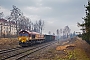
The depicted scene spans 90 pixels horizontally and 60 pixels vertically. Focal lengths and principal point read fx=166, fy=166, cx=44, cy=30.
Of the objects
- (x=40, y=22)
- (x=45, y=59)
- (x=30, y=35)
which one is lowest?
(x=45, y=59)

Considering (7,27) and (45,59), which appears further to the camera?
(7,27)

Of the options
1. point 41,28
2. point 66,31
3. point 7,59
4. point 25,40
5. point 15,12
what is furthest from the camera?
point 66,31

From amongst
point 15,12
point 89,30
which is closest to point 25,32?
point 89,30

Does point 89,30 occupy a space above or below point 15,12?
below

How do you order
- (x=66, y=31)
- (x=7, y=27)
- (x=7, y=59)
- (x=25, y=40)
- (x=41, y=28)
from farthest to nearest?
(x=66, y=31), (x=41, y=28), (x=7, y=27), (x=25, y=40), (x=7, y=59)

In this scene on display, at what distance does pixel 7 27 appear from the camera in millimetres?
118125

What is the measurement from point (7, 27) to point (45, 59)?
340 ft

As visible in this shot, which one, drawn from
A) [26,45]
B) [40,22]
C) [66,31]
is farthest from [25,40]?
[66,31]

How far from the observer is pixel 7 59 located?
17.4 m

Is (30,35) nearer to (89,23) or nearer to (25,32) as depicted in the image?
(25,32)

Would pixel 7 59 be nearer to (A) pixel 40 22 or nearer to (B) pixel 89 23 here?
(B) pixel 89 23

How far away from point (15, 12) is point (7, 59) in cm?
6097

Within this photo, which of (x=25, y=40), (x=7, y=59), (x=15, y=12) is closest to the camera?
(x=7, y=59)

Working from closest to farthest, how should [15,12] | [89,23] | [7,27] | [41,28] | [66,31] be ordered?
[89,23], [15,12], [7,27], [41,28], [66,31]
